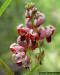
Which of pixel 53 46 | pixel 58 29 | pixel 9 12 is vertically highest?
pixel 9 12

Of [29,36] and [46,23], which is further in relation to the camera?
[46,23]

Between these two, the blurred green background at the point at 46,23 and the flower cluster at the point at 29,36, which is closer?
the flower cluster at the point at 29,36

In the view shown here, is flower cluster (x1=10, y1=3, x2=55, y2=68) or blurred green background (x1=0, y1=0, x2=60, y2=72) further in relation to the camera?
blurred green background (x1=0, y1=0, x2=60, y2=72)

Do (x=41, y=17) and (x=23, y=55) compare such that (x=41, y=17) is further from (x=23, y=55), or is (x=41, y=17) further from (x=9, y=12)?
(x=9, y=12)

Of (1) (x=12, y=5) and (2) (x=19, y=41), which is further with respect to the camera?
(1) (x=12, y=5)

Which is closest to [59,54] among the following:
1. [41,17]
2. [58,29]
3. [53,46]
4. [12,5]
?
[53,46]

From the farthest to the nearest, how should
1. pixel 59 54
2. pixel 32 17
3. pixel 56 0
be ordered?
pixel 59 54
pixel 56 0
pixel 32 17

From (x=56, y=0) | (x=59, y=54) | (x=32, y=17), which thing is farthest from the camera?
(x=59, y=54)

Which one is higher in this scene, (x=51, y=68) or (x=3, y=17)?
(x=3, y=17)
